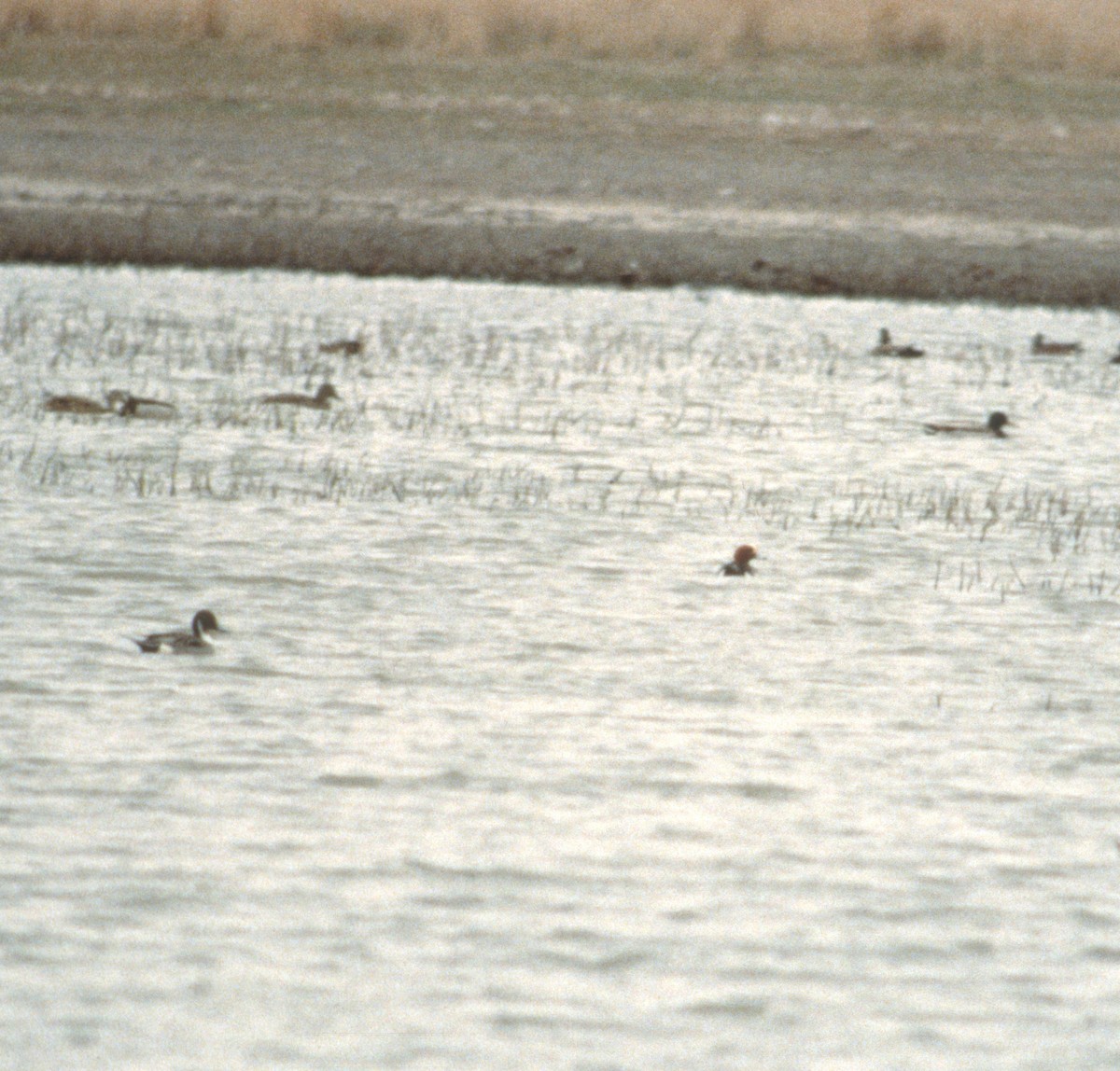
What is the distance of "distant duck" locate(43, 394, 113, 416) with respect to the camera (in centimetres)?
2011

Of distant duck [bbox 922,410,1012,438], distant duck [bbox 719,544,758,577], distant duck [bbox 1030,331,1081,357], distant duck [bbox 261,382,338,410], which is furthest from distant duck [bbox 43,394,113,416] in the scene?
distant duck [bbox 1030,331,1081,357]

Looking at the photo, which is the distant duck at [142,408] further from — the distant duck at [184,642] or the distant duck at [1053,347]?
the distant duck at [1053,347]

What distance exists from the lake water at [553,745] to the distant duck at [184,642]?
118mm

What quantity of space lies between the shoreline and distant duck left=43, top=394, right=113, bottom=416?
16.7m

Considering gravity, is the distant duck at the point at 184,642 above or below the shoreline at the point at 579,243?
below

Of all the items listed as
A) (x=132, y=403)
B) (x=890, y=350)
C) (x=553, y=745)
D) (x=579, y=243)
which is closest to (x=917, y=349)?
(x=890, y=350)

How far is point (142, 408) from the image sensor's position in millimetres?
20406

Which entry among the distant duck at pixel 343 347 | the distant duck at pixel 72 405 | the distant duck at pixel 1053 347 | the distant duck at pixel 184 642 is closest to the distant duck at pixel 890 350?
the distant duck at pixel 1053 347

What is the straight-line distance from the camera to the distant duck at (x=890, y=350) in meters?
26.9

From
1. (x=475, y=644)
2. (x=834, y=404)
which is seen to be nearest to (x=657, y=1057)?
(x=475, y=644)

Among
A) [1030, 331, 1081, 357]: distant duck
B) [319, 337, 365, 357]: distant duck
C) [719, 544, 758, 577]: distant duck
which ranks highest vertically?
[1030, 331, 1081, 357]: distant duck

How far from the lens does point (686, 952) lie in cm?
759

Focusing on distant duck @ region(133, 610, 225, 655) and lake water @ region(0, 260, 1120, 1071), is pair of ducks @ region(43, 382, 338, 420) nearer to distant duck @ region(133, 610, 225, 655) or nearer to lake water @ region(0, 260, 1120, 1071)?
lake water @ region(0, 260, 1120, 1071)

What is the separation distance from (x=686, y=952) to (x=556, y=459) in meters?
11.4
